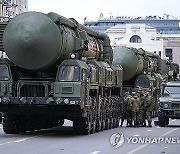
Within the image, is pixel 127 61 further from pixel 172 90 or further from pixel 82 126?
pixel 82 126

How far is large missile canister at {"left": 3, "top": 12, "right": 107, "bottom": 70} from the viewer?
21.4 meters

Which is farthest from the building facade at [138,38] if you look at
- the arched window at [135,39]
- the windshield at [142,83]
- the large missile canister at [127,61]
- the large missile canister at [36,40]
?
the large missile canister at [36,40]

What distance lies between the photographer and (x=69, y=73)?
2164 cm

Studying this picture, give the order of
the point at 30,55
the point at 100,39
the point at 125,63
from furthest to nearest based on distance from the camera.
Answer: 1. the point at 125,63
2. the point at 100,39
3. the point at 30,55

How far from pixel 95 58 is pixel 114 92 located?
4.00 meters

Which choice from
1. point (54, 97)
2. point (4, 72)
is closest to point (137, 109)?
point (54, 97)

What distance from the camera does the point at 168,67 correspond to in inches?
2045

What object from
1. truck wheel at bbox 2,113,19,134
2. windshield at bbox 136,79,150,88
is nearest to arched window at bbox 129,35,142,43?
windshield at bbox 136,79,150,88

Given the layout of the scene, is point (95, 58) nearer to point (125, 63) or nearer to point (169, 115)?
point (169, 115)

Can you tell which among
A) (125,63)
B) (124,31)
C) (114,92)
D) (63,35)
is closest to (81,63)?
(63,35)

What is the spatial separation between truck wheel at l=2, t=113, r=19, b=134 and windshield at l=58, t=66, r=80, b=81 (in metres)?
2.50

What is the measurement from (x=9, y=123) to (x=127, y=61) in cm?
1425

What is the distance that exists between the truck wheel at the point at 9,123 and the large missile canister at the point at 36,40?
2.07 metres

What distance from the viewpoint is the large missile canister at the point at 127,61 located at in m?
35.7
